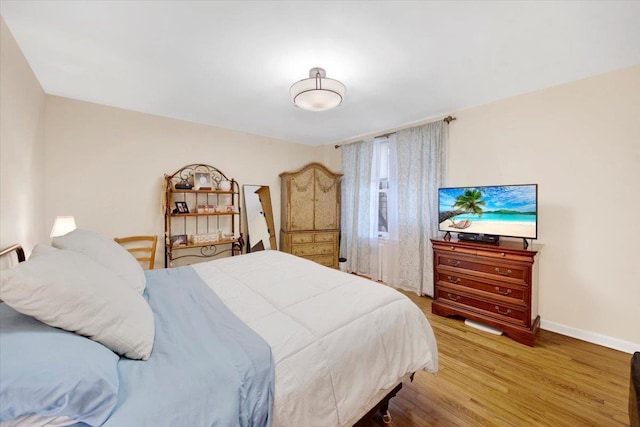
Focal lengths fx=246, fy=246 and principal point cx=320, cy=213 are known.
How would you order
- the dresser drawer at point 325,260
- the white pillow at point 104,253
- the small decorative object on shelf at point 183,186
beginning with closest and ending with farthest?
1. the white pillow at point 104,253
2. the small decorative object on shelf at point 183,186
3. the dresser drawer at point 325,260

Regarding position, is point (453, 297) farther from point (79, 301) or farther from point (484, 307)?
point (79, 301)

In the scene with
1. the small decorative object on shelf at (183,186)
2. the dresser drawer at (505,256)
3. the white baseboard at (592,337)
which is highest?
the small decorative object on shelf at (183,186)

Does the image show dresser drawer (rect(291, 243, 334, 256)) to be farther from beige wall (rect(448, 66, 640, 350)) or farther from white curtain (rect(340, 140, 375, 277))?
beige wall (rect(448, 66, 640, 350))

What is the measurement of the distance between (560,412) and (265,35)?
313 centimetres

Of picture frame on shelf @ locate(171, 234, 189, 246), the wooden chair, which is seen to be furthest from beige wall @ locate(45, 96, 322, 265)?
picture frame on shelf @ locate(171, 234, 189, 246)

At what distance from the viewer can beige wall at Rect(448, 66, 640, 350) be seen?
214cm

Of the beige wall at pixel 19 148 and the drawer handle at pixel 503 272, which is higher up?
the beige wall at pixel 19 148

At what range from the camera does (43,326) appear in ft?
2.65

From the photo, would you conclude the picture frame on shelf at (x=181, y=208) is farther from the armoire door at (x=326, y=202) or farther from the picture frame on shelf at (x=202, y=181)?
the armoire door at (x=326, y=202)

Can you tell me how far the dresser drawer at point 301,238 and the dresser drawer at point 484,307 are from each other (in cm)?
211

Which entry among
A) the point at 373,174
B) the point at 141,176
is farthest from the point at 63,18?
the point at 373,174

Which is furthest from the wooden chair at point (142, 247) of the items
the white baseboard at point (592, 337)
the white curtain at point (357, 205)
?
the white baseboard at point (592, 337)

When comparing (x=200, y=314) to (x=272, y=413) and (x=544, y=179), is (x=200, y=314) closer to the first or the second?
(x=272, y=413)

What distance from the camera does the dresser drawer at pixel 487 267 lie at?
2.30 m
